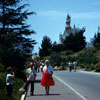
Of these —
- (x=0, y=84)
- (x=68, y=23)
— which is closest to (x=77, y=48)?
(x=68, y=23)


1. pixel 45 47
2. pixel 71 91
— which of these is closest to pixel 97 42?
pixel 45 47

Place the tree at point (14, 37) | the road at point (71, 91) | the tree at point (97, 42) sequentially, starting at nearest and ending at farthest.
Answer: the road at point (71, 91) < the tree at point (14, 37) < the tree at point (97, 42)

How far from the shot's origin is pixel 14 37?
67.5ft

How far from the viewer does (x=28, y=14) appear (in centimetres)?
2266

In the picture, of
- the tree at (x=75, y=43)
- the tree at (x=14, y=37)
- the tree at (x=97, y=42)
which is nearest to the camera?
the tree at (x=14, y=37)

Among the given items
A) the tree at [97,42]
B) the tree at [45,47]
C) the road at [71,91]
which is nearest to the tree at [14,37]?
the road at [71,91]

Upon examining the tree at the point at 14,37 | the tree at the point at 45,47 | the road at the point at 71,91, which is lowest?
the road at the point at 71,91

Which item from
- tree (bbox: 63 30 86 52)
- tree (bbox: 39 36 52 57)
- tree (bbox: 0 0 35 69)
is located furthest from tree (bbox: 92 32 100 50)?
tree (bbox: 0 0 35 69)

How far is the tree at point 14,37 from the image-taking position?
2012 cm

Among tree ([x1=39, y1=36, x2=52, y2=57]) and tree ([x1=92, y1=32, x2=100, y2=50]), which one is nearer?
tree ([x1=92, y1=32, x2=100, y2=50])

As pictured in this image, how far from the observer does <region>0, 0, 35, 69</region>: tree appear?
66.0ft

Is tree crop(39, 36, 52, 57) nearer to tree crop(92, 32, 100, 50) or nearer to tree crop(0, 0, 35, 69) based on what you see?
tree crop(92, 32, 100, 50)

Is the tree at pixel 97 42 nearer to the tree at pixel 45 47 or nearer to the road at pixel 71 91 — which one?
the tree at pixel 45 47

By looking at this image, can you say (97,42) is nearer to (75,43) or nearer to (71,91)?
(75,43)
